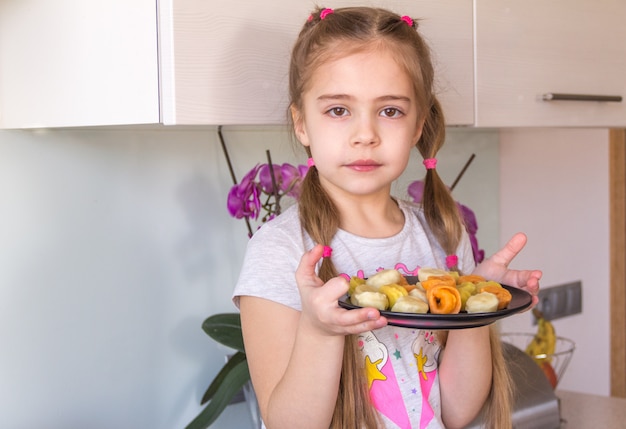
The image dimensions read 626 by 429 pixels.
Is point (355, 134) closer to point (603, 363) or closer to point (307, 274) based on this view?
point (307, 274)

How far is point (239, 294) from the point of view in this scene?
98 cm

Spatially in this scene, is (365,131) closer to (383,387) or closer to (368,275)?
(368,275)

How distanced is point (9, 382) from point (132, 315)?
205 millimetres

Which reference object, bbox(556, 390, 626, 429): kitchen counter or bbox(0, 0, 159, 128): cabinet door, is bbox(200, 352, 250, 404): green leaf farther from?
bbox(556, 390, 626, 429): kitchen counter

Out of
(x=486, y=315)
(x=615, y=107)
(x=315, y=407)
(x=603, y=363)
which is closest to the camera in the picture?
(x=486, y=315)

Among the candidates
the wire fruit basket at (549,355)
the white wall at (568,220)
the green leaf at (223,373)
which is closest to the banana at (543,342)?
the wire fruit basket at (549,355)

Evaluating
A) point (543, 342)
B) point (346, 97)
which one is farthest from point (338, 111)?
point (543, 342)

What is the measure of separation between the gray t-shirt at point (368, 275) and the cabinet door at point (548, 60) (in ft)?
1.02

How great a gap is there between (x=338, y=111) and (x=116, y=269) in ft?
1.56

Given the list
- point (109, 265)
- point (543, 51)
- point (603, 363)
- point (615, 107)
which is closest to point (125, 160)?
point (109, 265)

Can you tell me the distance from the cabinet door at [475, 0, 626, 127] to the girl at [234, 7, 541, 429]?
0.20 meters

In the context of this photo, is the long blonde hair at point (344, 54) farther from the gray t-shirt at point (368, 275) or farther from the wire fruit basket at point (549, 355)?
the wire fruit basket at point (549, 355)

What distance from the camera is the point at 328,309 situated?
81 cm

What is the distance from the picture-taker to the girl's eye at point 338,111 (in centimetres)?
98
